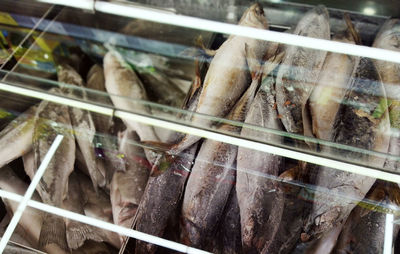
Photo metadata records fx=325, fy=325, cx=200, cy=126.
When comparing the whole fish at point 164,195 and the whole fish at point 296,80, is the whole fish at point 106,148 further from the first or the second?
the whole fish at point 296,80

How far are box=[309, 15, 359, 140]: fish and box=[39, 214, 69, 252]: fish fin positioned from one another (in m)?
0.95

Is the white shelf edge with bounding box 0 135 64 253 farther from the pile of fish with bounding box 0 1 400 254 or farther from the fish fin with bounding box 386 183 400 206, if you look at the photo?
the fish fin with bounding box 386 183 400 206

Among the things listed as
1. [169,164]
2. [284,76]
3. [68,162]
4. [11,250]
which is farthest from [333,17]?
[11,250]

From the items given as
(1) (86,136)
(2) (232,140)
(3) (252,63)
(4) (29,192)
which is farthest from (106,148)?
(3) (252,63)

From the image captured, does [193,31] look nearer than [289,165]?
No

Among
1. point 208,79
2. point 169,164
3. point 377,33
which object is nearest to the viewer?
point 169,164

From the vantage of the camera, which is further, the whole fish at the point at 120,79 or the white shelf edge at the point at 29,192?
the whole fish at the point at 120,79

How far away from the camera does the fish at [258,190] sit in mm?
1018

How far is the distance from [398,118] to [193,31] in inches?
38.9

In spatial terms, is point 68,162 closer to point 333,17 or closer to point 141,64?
point 141,64

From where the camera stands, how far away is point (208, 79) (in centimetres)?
132

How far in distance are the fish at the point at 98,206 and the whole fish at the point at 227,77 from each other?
0.31 metres

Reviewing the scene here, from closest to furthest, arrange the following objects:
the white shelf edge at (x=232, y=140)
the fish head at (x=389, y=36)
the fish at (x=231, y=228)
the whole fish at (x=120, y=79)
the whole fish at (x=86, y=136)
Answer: the white shelf edge at (x=232, y=140) < the fish at (x=231, y=228) < the whole fish at (x=86, y=136) < the fish head at (x=389, y=36) < the whole fish at (x=120, y=79)

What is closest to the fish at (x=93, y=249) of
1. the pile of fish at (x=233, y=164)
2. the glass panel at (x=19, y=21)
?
the pile of fish at (x=233, y=164)
